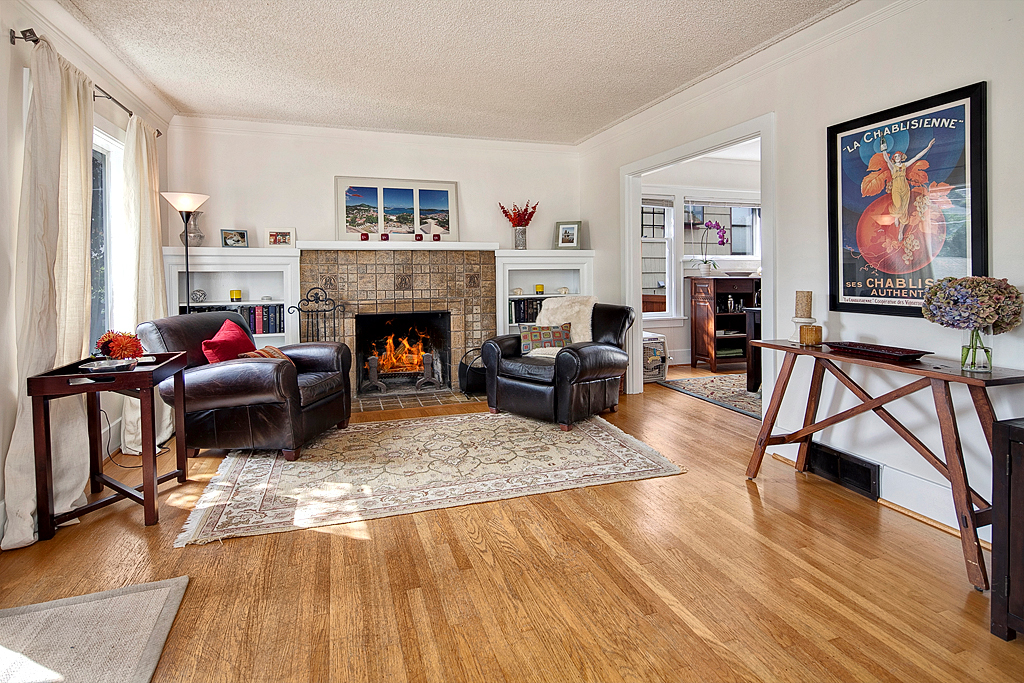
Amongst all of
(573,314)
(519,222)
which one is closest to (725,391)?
(573,314)

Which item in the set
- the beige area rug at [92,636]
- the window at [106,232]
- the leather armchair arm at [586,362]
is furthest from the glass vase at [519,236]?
the beige area rug at [92,636]

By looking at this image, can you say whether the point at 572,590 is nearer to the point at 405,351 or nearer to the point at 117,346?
the point at 117,346

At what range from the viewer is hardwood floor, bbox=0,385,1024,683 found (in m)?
1.75

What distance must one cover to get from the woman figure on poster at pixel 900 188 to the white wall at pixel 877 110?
0.94 ft

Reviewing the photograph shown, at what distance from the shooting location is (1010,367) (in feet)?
8.17

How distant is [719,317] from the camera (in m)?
7.21

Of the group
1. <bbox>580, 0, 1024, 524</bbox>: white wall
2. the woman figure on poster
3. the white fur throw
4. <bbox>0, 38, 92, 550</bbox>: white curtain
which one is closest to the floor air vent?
<bbox>580, 0, 1024, 524</bbox>: white wall

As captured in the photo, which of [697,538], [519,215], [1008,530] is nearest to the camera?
[1008,530]

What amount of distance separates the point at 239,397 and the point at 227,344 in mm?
518

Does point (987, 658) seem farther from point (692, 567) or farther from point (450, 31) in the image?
point (450, 31)

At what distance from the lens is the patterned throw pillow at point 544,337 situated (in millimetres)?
5012

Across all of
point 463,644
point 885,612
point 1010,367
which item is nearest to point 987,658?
point 885,612

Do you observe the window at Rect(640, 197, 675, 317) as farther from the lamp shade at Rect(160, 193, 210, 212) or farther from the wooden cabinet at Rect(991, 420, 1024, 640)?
the wooden cabinet at Rect(991, 420, 1024, 640)

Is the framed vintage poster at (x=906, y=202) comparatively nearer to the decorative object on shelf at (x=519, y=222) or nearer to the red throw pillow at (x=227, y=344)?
the decorative object on shelf at (x=519, y=222)
